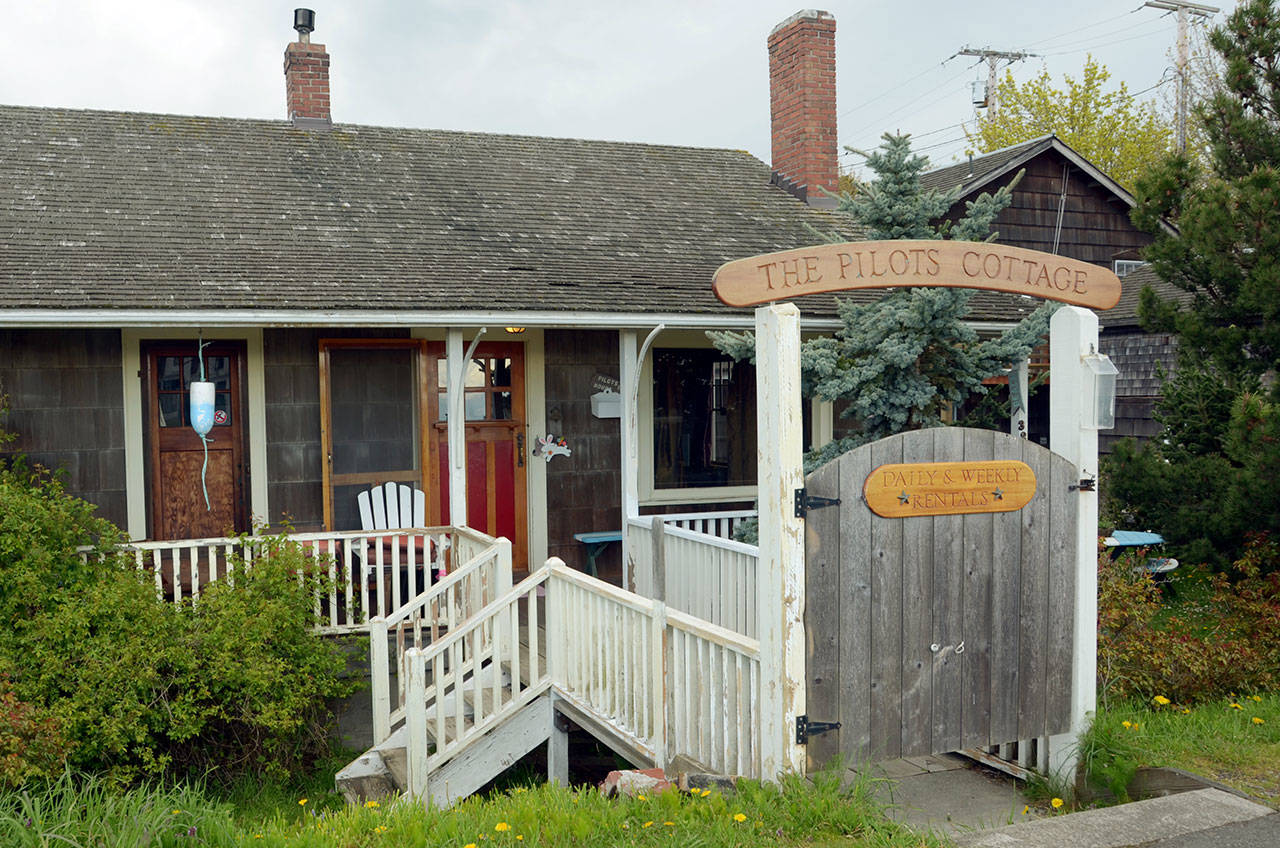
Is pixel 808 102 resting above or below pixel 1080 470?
above

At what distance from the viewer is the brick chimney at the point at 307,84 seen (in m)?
12.4

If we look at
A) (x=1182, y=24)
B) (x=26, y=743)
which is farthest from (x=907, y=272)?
(x=1182, y=24)

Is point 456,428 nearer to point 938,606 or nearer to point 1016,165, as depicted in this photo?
point 938,606

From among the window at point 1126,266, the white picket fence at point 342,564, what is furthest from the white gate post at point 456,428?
the window at point 1126,266

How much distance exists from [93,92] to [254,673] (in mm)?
29351

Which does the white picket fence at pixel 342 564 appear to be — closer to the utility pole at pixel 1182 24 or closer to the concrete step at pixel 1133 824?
the concrete step at pixel 1133 824

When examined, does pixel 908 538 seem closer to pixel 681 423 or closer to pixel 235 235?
pixel 681 423

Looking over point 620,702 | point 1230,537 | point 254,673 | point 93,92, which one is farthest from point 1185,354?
point 93,92

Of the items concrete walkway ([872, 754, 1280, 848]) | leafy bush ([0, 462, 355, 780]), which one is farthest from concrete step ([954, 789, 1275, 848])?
leafy bush ([0, 462, 355, 780])

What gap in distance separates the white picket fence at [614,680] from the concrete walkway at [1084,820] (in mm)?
801

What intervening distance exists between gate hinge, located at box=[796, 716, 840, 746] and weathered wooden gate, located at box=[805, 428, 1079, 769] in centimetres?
3

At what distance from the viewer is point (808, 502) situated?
4.79 metres

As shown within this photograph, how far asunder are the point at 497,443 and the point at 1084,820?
6700 mm

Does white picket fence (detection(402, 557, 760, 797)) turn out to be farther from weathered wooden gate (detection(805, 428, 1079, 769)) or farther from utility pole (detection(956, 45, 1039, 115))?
utility pole (detection(956, 45, 1039, 115))
